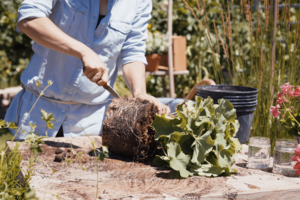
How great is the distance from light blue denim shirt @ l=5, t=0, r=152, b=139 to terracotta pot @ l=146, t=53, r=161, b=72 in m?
1.87

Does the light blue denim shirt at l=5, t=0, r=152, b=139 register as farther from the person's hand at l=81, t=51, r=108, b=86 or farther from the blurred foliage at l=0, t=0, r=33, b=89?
the blurred foliage at l=0, t=0, r=33, b=89

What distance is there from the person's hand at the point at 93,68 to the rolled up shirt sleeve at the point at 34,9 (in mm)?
321

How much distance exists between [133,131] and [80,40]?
66 centimetres

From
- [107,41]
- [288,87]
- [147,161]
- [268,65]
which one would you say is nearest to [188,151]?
[147,161]

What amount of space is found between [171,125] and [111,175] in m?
0.31

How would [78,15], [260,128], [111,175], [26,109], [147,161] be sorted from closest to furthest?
[111,175] → [147,161] → [78,15] → [26,109] → [260,128]

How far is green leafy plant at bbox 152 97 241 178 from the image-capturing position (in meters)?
1.21

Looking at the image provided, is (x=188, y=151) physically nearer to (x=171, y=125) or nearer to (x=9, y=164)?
(x=171, y=125)

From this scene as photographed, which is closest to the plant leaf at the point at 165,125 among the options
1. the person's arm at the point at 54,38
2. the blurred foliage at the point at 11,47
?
the person's arm at the point at 54,38

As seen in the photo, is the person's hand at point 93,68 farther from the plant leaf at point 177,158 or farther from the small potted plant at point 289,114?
the small potted plant at point 289,114

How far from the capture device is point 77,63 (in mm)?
1780

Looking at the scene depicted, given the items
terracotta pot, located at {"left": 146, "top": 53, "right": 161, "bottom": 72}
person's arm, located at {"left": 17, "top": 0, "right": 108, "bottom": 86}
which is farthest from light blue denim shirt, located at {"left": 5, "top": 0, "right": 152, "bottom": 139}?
terracotta pot, located at {"left": 146, "top": 53, "right": 161, "bottom": 72}

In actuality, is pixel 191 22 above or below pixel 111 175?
above

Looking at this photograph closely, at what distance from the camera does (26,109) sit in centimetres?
184
